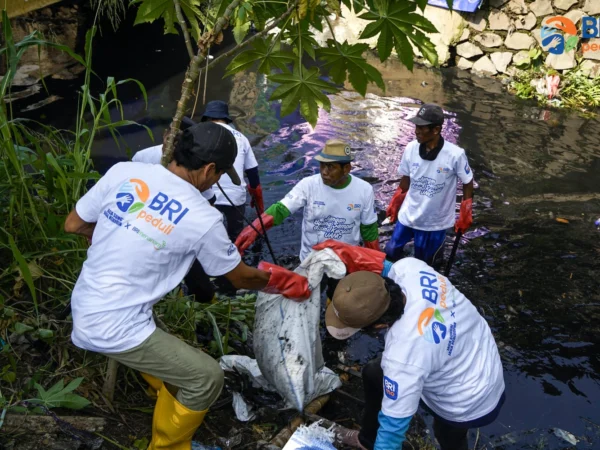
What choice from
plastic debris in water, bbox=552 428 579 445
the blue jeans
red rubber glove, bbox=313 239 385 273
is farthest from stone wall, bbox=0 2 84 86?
plastic debris in water, bbox=552 428 579 445

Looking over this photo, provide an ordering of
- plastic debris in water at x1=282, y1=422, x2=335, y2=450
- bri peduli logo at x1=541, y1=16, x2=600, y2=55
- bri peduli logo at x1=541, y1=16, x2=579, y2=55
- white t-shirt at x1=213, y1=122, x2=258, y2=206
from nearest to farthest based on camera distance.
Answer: plastic debris in water at x1=282, y1=422, x2=335, y2=450, white t-shirt at x1=213, y1=122, x2=258, y2=206, bri peduli logo at x1=541, y1=16, x2=600, y2=55, bri peduli logo at x1=541, y1=16, x2=579, y2=55

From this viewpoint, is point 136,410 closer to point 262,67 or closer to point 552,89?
point 262,67

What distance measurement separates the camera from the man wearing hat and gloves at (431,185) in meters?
4.55

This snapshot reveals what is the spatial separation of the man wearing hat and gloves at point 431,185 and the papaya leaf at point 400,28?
83.3 inches

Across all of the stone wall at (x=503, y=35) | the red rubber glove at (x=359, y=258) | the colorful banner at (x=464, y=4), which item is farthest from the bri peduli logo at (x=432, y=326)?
the colorful banner at (x=464, y=4)

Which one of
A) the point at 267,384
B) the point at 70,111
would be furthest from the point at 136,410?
the point at 70,111

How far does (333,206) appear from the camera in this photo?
4031 millimetres

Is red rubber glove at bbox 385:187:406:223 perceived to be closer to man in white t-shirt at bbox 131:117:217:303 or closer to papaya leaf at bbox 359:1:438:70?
man in white t-shirt at bbox 131:117:217:303

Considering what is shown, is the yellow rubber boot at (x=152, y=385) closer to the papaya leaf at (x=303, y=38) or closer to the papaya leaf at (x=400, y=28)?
the papaya leaf at (x=303, y=38)

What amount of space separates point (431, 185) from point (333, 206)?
1077mm

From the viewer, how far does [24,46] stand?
2887 millimetres

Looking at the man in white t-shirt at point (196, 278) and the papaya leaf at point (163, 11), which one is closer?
the papaya leaf at point (163, 11)

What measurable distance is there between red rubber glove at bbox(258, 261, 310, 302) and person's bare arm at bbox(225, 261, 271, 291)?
0.09m

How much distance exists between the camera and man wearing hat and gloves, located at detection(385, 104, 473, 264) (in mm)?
4547
